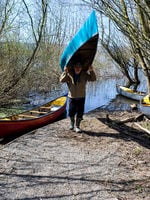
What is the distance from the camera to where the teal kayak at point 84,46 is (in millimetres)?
7093

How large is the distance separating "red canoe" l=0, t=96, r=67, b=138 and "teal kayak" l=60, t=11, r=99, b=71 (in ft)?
7.87

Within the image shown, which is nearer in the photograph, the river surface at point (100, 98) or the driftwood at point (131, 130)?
the driftwood at point (131, 130)

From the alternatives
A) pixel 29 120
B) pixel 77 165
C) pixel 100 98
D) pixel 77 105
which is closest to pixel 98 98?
pixel 100 98

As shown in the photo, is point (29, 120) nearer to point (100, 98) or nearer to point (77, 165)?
point (77, 165)

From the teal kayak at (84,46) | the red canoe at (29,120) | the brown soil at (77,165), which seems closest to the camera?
the brown soil at (77,165)

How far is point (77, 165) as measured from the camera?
5234mm

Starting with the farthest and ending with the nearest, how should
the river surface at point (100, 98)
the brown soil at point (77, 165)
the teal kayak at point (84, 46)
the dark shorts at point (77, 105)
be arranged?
the river surface at point (100, 98)
the dark shorts at point (77, 105)
the teal kayak at point (84, 46)
the brown soil at point (77, 165)

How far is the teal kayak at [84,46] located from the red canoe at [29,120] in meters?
2.40

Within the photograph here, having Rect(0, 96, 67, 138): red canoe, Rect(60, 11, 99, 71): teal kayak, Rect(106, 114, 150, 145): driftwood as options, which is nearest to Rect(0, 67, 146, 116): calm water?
Rect(0, 96, 67, 138): red canoe

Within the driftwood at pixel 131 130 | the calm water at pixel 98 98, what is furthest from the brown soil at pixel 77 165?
the calm water at pixel 98 98

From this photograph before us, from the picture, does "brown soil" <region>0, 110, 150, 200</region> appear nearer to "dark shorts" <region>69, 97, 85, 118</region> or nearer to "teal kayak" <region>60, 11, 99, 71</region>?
"dark shorts" <region>69, 97, 85, 118</region>

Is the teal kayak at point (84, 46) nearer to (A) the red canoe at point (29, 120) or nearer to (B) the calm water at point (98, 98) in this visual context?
(A) the red canoe at point (29, 120)

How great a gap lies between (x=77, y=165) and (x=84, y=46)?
3.59m

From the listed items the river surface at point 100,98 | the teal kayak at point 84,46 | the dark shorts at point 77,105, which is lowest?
the river surface at point 100,98
